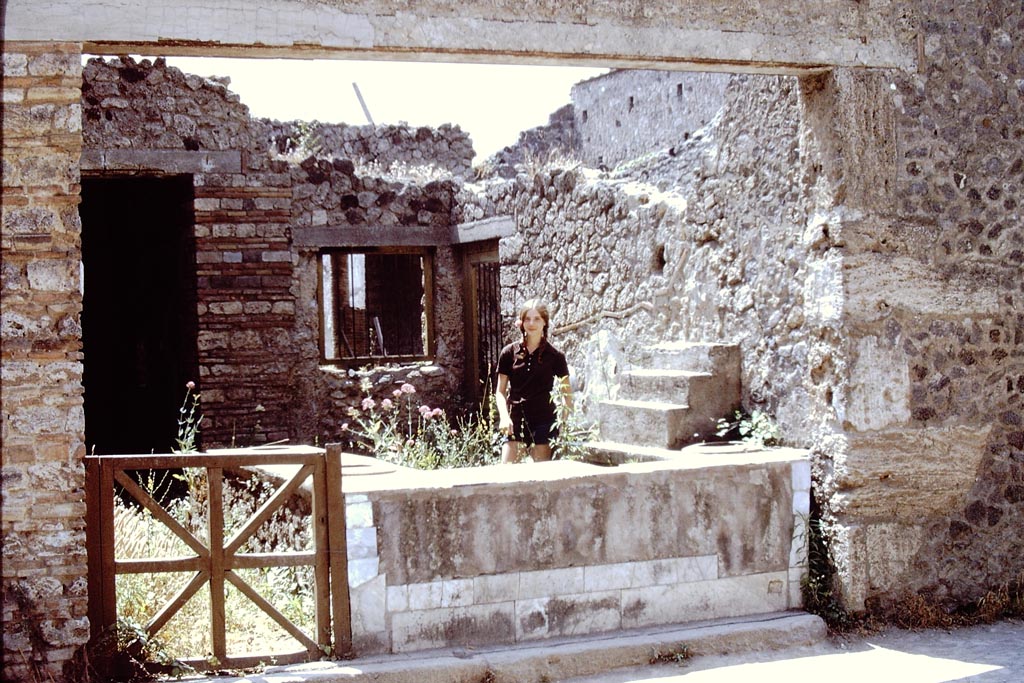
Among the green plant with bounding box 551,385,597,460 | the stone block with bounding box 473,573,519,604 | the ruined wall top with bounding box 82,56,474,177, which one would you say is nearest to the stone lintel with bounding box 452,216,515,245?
the ruined wall top with bounding box 82,56,474,177

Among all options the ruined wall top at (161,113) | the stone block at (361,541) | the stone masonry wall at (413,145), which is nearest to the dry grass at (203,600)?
the stone block at (361,541)

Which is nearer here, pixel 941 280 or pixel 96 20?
pixel 96 20

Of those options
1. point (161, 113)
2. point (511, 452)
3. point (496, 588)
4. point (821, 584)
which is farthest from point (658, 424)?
point (161, 113)

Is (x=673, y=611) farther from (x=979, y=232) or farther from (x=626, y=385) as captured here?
(x=979, y=232)

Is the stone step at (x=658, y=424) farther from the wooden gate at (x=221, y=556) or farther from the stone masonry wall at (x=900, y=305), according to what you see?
the wooden gate at (x=221, y=556)

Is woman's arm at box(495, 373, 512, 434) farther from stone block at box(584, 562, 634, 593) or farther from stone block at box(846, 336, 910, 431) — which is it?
stone block at box(846, 336, 910, 431)

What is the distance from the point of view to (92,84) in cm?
936

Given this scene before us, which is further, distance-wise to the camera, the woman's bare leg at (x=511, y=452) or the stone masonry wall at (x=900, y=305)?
the woman's bare leg at (x=511, y=452)

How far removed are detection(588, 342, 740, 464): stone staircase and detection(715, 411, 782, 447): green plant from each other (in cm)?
6

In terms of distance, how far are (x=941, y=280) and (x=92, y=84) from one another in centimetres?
733

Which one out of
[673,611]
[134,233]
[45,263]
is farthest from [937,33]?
[134,233]

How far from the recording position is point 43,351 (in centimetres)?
444

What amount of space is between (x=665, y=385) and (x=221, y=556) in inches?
121

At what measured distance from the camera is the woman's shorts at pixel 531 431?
22.1 feet
